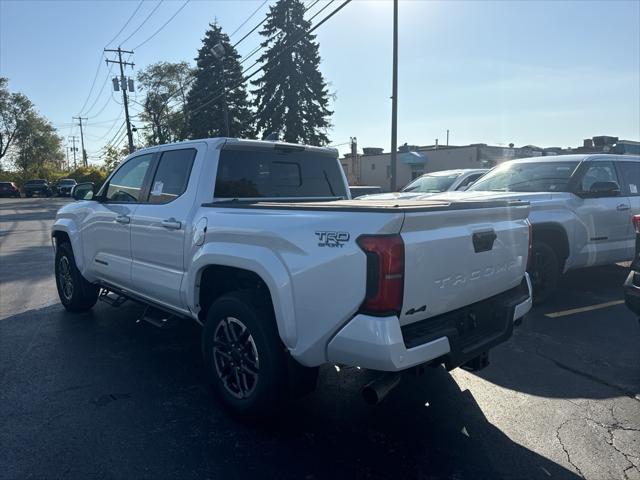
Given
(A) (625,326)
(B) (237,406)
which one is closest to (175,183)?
(B) (237,406)

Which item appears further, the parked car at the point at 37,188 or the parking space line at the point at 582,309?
the parked car at the point at 37,188

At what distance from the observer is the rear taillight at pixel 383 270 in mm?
2520

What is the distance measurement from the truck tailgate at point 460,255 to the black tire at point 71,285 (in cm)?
473

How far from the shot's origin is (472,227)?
3037 mm

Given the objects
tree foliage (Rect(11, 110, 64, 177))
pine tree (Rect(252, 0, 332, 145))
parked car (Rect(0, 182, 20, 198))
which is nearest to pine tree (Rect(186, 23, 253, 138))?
pine tree (Rect(252, 0, 332, 145))

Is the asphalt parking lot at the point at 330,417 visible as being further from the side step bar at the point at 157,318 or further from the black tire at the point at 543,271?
the black tire at the point at 543,271

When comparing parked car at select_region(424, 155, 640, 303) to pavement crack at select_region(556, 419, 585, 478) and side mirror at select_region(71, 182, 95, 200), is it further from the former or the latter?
side mirror at select_region(71, 182, 95, 200)

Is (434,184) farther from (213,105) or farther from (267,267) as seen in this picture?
(213,105)

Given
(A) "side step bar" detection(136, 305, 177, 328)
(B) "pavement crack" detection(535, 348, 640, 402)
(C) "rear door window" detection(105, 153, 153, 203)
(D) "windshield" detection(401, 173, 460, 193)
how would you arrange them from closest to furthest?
(B) "pavement crack" detection(535, 348, 640, 402), (A) "side step bar" detection(136, 305, 177, 328), (C) "rear door window" detection(105, 153, 153, 203), (D) "windshield" detection(401, 173, 460, 193)

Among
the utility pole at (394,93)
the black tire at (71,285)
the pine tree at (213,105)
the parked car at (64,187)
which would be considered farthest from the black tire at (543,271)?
the parked car at (64,187)

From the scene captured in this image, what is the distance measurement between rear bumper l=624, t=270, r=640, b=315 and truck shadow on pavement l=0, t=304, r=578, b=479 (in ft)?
5.73

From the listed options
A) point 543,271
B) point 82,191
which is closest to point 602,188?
point 543,271

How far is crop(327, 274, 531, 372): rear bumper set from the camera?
2.53 meters

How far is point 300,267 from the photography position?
2811mm
